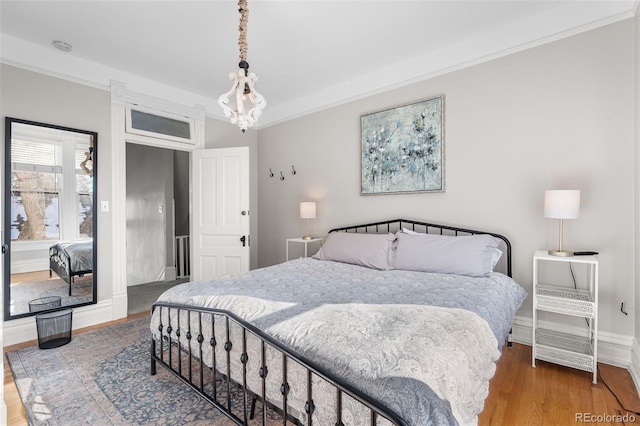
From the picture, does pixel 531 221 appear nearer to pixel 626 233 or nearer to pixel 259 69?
pixel 626 233

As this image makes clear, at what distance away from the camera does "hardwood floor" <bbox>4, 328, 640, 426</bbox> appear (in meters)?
1.69

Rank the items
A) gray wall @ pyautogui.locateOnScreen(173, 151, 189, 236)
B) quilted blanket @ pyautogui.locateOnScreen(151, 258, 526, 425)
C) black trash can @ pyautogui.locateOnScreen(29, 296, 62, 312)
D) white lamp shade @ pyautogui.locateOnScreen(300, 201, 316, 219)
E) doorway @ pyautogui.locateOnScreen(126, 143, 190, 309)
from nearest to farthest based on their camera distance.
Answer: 1. quilted blanket @ pyautogui.locateOnScreen(151, 258, 526, 425)
2. black trash can @ pyautogui.locateOnScreen(29, 296, 62, 312)
3. white lamp shade @ pyautogui.locateOnScreen(300, 201, 316, 219)
4. doorway @ pyautogui.locateOnScreen(126, 143, 190, 309)
5. gray wall @ pyautogui.locateOnScreen(173, 151, 189, 236)

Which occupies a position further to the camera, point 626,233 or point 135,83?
point 135,83

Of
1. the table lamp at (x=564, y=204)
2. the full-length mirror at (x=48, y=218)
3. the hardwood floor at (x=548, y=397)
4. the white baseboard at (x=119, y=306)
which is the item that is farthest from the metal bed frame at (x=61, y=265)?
the table lamp at (x=564, y=204)

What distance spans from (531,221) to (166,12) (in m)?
3.51

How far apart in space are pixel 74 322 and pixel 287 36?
3.58 m

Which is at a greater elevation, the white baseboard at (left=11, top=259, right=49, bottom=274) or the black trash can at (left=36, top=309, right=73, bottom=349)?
the white baseboard at (left=11, top=259, right=49, bottom=274)

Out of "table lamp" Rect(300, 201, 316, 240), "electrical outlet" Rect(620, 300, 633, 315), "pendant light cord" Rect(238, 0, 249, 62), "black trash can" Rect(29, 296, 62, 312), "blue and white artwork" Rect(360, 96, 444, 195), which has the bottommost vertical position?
"black trash can" Rect(29, 296, 62, 312)

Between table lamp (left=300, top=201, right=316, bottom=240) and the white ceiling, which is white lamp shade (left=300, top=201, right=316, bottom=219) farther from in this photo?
the white ceiling

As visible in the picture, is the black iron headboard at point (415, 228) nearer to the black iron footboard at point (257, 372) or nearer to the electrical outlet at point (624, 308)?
the electrical outlet at point (624, 308)

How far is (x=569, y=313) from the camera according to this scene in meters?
2.11

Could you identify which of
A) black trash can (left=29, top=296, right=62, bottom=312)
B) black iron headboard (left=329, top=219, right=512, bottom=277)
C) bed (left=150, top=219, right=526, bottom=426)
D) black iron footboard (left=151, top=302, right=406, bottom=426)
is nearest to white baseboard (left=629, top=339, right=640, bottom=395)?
bed (left=150, top=219, right=526, bottom=426)

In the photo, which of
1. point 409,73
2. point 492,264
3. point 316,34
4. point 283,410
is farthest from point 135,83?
point 492,264

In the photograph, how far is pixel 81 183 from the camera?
10.5ft
